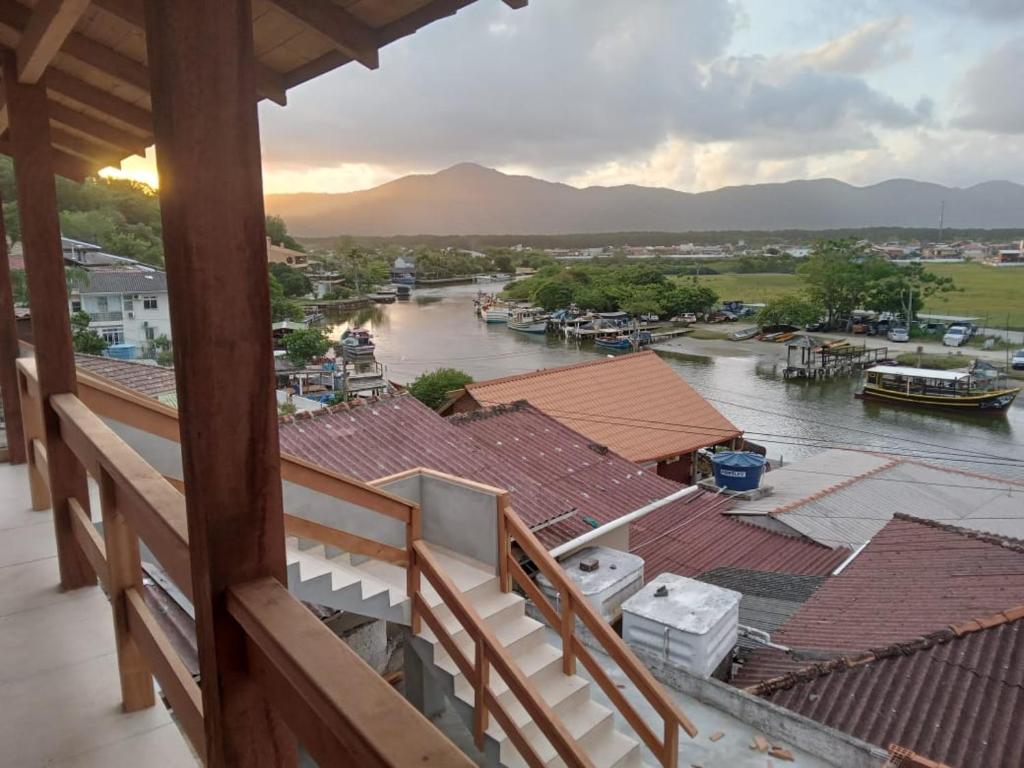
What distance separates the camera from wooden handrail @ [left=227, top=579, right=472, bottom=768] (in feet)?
1.96

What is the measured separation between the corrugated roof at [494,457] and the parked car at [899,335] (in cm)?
2807

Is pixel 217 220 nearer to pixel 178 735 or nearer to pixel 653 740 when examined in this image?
pixel 178 735

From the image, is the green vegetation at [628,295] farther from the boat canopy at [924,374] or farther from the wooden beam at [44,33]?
the wooden beam at [44,33]

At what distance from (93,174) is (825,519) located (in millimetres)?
7619

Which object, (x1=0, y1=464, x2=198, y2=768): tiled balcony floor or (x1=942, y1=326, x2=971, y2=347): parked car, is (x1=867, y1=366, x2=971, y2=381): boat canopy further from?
(x1=0, y1=464, x2=198, y2=768): tiled balcony floor

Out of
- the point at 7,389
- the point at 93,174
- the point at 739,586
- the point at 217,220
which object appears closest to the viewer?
the point at 217,220

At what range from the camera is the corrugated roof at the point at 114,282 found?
14.7 m

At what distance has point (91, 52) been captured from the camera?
5.98 feet

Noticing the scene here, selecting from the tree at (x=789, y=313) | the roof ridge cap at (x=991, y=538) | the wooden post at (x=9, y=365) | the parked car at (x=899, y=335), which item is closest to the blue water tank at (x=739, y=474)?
the roof ridge cap at (x=991, y=538)

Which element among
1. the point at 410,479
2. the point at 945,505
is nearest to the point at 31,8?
the point at 410,479

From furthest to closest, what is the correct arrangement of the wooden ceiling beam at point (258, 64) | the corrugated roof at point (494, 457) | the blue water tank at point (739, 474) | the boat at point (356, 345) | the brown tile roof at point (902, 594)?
1. the boat at point (356, 345)
2. the blue water tank at point (739, 474)
3. the corrugated roof at point (494, 457)
4. the brown tile roof at point (902, 594)
5. the wooden ceiling beam at point (258, 64)

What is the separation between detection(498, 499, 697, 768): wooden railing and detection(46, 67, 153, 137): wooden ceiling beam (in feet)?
7.05

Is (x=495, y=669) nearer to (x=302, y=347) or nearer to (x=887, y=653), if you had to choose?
(x=887, y=653)

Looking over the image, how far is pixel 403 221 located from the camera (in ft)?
438
